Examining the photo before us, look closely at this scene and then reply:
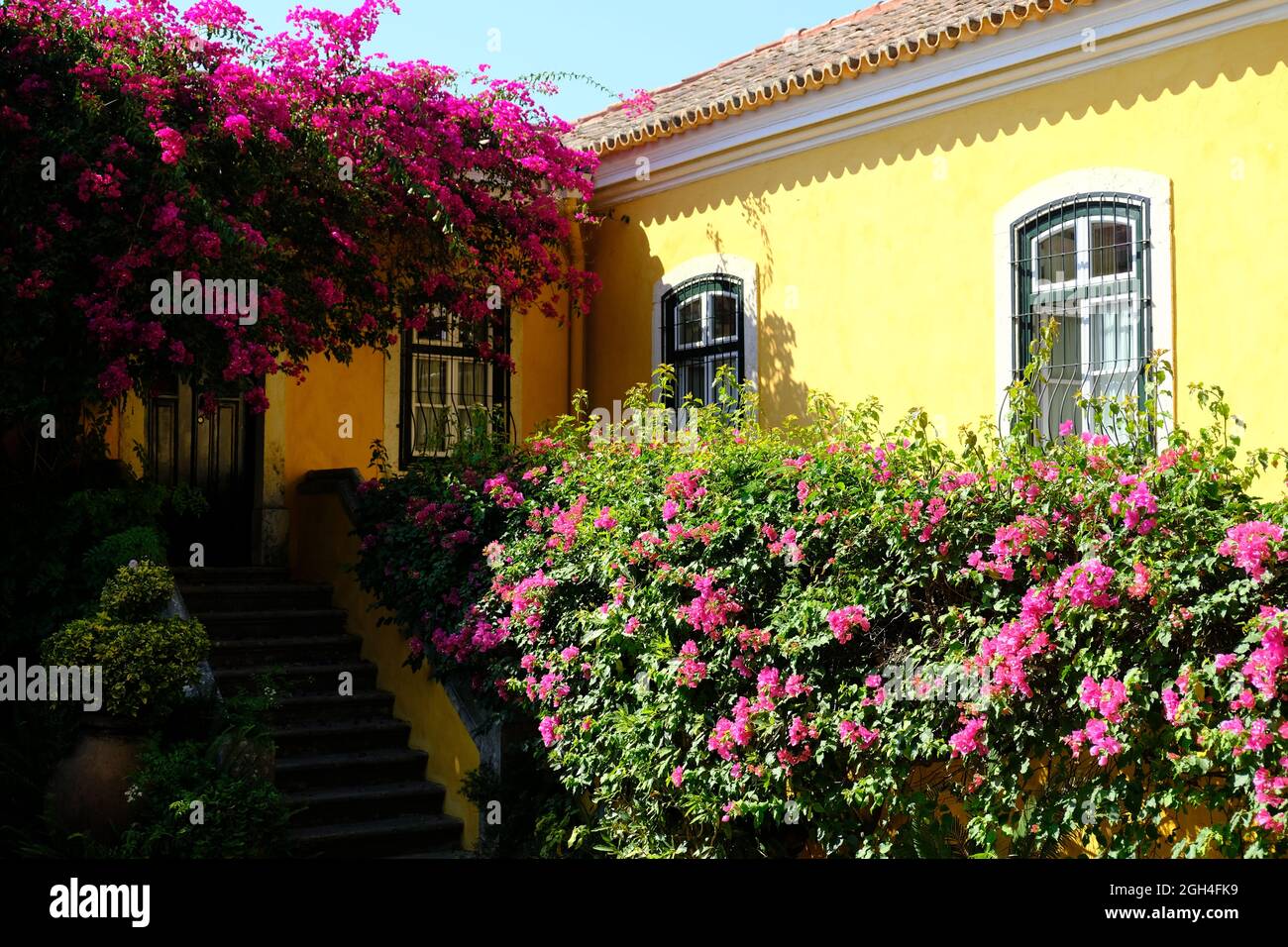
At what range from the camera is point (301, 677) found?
9.25 meters

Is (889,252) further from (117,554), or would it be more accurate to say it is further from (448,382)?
(117,554)

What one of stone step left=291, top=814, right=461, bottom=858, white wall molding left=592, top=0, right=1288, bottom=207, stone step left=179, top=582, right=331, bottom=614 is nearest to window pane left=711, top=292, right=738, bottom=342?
white wall molding left=592, top=0, right=1288, bottom=207

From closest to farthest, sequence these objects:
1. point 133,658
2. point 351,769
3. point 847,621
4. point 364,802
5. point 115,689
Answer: point 847,621, point 115,689, point 133,658, point 364,802, point 351,769

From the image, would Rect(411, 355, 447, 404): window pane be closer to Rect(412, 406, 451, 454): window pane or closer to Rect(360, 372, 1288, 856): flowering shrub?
Rect(412, 406, 451, 454): window pane

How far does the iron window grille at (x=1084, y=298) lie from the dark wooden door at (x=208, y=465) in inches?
256

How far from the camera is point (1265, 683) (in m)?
4.48

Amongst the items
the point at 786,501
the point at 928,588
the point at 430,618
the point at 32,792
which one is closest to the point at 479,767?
the point at 430,618

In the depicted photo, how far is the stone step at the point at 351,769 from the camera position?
831cm

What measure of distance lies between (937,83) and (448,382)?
5.21 meters

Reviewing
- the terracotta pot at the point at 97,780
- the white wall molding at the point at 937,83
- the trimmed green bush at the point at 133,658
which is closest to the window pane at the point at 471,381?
the white wall molding at the point at 937,83

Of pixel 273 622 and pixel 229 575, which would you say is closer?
pixel 273 622

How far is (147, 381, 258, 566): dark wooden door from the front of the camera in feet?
35.5

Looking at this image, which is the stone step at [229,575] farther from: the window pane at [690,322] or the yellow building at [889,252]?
the window pane at [690,322]

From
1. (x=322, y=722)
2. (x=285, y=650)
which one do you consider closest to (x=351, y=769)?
(x=322, y=722)
